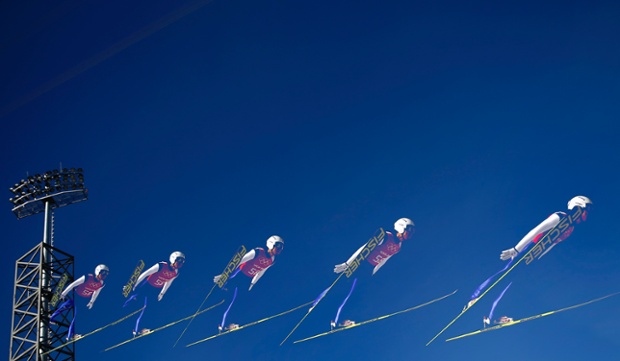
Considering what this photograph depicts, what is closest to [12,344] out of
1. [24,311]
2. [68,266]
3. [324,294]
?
[24,311]

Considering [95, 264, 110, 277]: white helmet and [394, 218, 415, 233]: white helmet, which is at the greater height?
[95, 264, 110, 277]: white helmet

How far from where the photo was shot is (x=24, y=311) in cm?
3550

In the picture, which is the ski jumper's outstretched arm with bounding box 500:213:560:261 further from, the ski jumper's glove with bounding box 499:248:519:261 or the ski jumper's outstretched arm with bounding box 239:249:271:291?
the ski jumper's outstretched arm with bounding box 239:249:271:291

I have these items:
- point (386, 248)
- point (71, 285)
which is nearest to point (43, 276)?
point (71, 285)

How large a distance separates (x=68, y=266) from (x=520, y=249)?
1861cm

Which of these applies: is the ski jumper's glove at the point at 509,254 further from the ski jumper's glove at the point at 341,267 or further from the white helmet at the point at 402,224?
the ski jumper's glove at the point at 341,267

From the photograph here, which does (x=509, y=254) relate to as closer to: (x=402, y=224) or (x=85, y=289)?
(x=402, y=224)

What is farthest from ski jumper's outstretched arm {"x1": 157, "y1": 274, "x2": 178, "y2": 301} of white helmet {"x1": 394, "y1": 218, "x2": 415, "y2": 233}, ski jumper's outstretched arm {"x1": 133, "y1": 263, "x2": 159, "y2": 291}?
white helmet {"x1": 394, "y1": 218, "x2": 415, "y2": 233}

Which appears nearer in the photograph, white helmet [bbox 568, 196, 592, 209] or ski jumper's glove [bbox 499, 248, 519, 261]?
white helmet [bbox 568, 196, 592, 209]

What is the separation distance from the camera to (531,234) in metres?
29.5

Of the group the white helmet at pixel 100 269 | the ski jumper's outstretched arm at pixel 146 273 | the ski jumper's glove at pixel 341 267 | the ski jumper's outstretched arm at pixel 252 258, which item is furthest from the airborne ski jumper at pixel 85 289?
the ski jumper's glove at pixel 341 267

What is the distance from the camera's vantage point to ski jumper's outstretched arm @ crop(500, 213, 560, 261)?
29.0 metres

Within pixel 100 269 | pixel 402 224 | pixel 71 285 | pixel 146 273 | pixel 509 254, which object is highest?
pixel 100 269

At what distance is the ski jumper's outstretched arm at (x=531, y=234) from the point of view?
29000 mm
